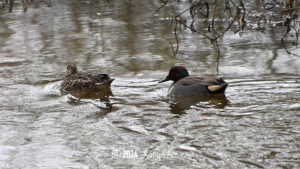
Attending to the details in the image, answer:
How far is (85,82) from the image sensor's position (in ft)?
35.6

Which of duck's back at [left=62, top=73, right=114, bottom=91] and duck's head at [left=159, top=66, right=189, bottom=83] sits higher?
duck's head at [left=159, top=66, right=189, bottom=83]

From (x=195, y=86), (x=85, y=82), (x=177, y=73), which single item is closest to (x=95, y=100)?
(x=85, y=82)

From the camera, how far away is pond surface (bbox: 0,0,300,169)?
700 centimetres

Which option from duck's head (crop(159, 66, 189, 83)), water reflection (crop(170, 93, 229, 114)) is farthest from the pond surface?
duck's head (crop(159, 66, 189, 83))

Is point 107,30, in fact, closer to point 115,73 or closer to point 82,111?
point 115,73

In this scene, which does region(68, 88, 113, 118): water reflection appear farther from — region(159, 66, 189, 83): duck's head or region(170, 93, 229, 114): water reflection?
region(159, 66, 189, 83): duck's head

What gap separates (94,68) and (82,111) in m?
3.16

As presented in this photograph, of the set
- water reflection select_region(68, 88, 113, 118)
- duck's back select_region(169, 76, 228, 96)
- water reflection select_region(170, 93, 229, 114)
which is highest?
duck's back select_region(169, 76, 228, 96)

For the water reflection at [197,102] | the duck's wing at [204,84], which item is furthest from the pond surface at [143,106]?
the duck's wing at [204,84]

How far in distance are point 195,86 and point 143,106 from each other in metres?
1.16

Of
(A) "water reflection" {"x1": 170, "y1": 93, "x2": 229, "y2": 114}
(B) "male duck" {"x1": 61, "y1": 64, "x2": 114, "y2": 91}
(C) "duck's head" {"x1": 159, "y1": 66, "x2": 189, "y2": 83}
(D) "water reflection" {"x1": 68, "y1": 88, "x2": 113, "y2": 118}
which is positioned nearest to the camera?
(A) "water reflection" {"x1": 170, "y1": 93, "x2": 229, "y2": 114}

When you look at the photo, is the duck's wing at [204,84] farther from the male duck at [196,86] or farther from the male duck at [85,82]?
the male duck at [85,82]

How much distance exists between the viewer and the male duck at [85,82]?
423 inches

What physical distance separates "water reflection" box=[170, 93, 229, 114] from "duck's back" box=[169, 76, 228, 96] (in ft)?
0.30
